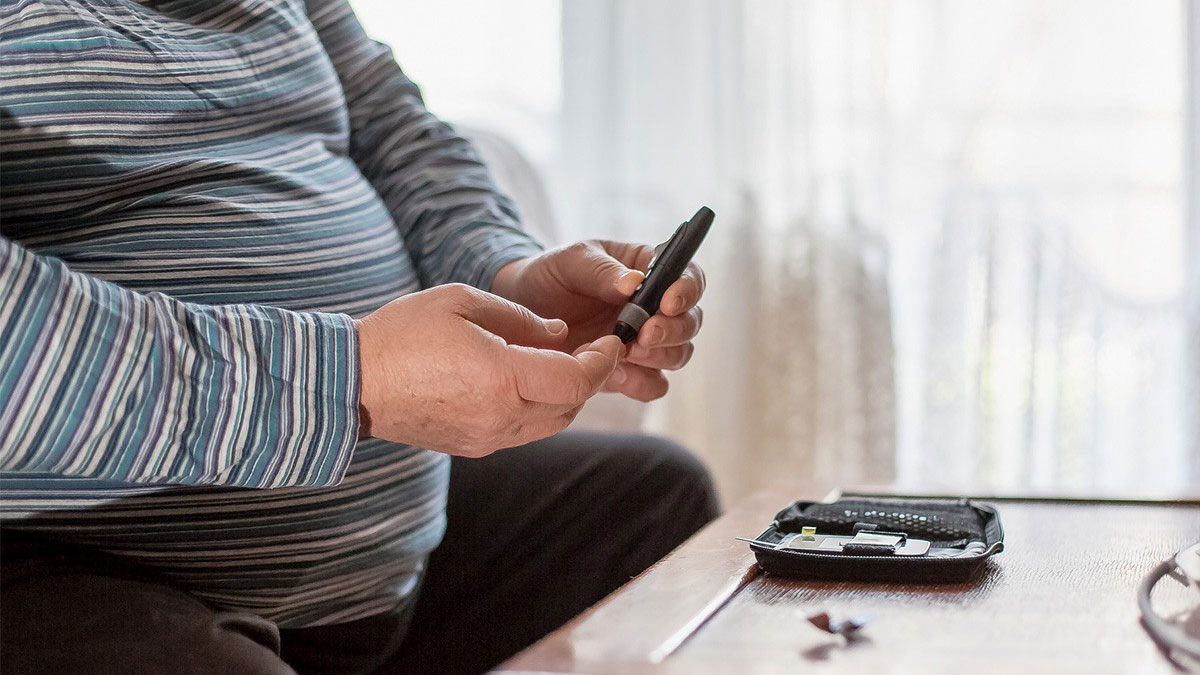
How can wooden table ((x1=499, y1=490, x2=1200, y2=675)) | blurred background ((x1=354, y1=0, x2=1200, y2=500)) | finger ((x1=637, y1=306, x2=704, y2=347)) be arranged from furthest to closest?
blurred background ((x1=354, y1=0, x2=1200, y2=500)) → finger ((x1=637, y1=306, x2=704, y2=347)) → wooden table ((x1=499, y1=490, x2=1200, y2=675))

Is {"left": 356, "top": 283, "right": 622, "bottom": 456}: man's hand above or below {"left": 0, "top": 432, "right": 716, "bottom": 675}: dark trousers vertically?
above

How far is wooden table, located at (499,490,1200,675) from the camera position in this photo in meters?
0.43

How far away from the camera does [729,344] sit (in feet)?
6.10

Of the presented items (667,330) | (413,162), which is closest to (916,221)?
(413,162)

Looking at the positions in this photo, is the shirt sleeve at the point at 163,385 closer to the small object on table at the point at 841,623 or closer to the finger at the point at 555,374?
the finger at the point at 555,374

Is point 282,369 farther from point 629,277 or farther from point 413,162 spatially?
point 413,162

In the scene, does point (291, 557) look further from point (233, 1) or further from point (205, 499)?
point (233, 1)

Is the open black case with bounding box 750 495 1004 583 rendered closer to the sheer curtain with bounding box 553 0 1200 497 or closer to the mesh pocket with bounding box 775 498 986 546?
the mesh pocket with bounding box 775 498 986 546

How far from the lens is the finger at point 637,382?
79cm

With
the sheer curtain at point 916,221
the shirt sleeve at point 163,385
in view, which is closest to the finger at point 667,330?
the shirt sleeve at point 163,385

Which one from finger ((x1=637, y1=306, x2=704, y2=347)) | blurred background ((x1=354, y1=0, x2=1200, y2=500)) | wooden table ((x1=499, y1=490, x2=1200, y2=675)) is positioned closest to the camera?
wooden table ((x1=499, y1=490, x2=1200, y2=675))

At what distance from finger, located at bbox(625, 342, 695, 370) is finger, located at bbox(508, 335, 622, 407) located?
132 mm

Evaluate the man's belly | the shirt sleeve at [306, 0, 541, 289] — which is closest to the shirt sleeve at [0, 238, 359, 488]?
the man's belly

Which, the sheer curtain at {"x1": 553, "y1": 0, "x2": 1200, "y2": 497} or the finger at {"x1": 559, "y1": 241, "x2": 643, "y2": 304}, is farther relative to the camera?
the sheer curtain at {"x1": 553, "y1": 0, "x2": 1200, "y2": 497}
